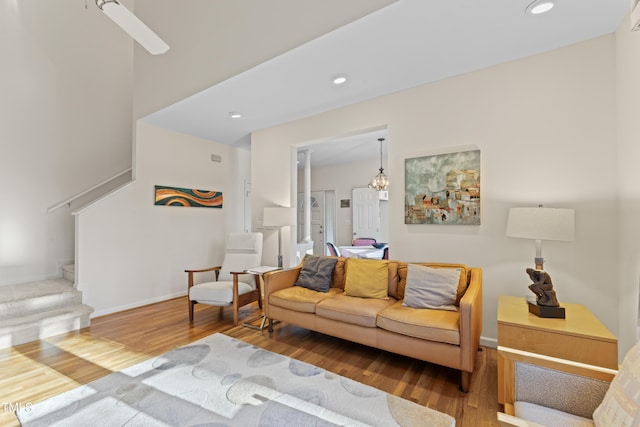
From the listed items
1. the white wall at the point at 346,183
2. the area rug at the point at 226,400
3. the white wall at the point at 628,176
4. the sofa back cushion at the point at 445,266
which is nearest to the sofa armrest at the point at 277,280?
the area rug at the point at 226,400

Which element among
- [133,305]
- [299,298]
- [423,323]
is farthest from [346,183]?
[423,323]

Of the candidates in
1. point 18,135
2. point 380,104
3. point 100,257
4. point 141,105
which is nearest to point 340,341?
point 380,104

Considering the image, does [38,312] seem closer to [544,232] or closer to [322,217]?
[544,232]

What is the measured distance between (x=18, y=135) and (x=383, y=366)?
17.9 ft

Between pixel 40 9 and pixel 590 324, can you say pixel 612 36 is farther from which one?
pixel 40 9

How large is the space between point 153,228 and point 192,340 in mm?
2127

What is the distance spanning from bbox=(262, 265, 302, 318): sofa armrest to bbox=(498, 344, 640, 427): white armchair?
7.10 feet

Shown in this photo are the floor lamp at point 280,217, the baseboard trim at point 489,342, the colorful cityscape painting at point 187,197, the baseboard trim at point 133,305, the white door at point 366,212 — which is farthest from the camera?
the white door at point 366,212

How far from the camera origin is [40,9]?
4.05 m

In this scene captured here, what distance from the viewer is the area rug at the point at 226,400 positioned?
5.89ft

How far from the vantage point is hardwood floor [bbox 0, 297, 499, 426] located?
202 centimetres

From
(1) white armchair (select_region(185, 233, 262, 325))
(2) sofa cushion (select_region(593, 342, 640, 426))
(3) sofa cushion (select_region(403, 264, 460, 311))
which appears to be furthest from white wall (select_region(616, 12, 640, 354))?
(1) white armchair (select_region(185, 233, 262, 325))

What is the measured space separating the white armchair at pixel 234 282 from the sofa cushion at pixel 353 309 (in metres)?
1.20

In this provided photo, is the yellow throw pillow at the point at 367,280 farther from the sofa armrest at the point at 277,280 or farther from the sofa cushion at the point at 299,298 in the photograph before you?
the sofa armrest at the point at 277,280
